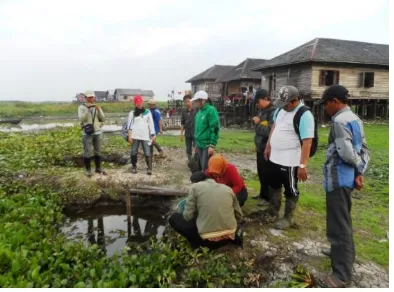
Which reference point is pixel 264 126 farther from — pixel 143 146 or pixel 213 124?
pixel 143 146

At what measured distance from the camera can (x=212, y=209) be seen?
350 cm

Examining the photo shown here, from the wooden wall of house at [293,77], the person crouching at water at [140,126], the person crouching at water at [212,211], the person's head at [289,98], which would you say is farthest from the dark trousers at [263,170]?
the wooden wall of house at [293,77]

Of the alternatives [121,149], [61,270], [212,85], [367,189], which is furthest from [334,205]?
[212,85]

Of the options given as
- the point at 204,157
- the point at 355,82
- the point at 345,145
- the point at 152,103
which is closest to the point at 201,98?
the point at 204,157

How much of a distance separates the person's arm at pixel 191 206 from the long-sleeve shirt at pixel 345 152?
1.46m

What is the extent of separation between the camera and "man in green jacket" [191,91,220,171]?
18.5 ft

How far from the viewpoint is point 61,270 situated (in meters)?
3.82

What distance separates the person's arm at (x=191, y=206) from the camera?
143 inches

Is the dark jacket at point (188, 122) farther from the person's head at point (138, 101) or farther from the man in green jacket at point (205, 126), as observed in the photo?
the man in green jacket at point (205, 126)

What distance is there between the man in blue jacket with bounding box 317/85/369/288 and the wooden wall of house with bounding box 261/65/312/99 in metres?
19.2

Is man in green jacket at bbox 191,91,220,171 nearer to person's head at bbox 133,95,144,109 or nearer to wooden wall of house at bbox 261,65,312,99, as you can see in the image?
person's head at bbox 133,95,144,109

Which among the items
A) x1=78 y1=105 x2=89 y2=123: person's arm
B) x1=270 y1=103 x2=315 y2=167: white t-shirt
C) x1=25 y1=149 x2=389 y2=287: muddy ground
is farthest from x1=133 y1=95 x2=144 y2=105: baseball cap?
x1=270 y1=103 x2=315 y2=167: white t-shirt

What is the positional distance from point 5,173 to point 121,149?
407 centimetres

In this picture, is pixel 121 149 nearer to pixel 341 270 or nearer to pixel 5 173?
pixel 5 173
